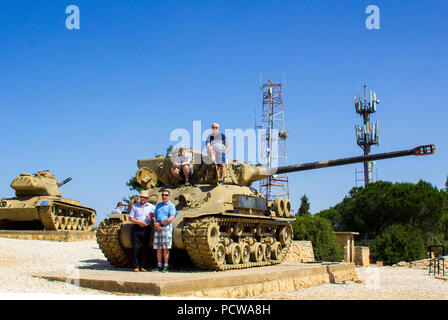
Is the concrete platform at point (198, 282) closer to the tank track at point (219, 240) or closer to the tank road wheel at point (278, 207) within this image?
the tank track at point (219, 240)

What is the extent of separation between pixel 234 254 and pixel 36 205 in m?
14.4

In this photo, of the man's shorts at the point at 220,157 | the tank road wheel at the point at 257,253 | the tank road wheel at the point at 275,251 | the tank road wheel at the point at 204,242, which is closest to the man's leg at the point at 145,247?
the tank road wheel at the point at 204,242

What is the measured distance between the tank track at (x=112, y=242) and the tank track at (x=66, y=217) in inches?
476

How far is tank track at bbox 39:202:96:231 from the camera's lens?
22891mm

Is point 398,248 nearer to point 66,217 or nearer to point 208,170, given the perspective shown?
point 208,170

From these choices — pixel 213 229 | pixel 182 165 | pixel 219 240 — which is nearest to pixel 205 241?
pixel 213 229

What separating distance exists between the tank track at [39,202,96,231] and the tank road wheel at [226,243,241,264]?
13.7 metres

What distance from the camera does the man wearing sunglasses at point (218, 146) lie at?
12.3 metres
